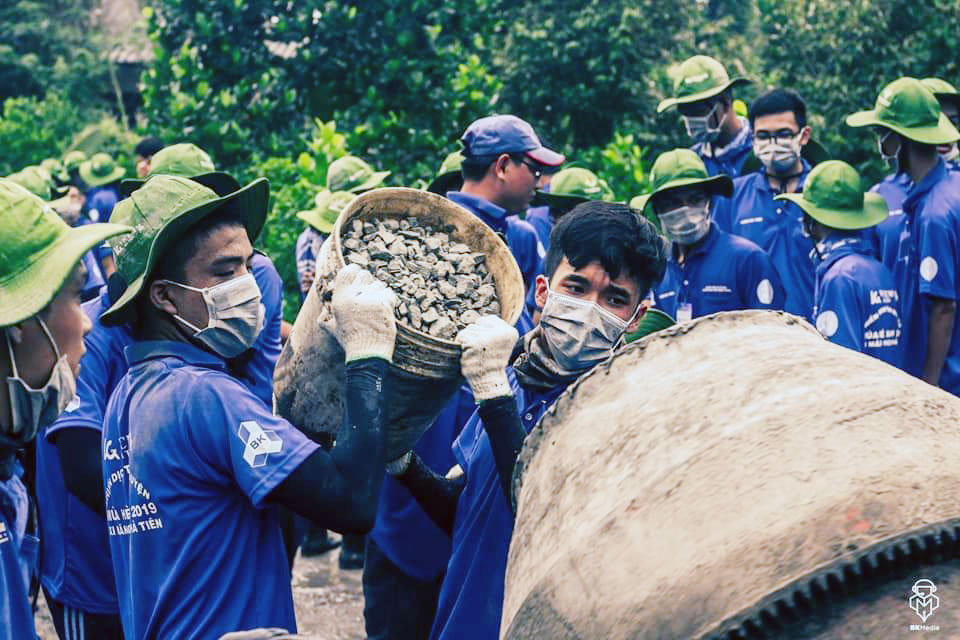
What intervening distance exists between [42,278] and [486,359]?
1075 millimetres

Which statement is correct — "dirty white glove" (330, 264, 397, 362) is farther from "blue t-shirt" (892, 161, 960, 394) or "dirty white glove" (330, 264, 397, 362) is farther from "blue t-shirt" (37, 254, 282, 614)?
"blue t-shirt" (892, 161, 960, 394)

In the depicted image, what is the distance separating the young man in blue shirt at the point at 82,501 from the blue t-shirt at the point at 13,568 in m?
1.34

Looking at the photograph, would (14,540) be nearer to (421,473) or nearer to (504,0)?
(421,473)

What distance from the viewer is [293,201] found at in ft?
29.8

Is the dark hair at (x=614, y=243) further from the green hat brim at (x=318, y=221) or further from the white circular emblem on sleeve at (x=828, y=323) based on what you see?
the green hat brim at (x=318, y=221)

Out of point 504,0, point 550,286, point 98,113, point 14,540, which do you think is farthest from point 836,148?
point 98,113

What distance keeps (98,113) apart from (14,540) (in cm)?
2069

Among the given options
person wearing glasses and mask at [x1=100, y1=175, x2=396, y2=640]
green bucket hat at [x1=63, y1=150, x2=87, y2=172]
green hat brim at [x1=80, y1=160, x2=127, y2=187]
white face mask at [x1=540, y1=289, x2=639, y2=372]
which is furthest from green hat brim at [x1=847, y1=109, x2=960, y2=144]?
green bucket hat at [x1=63, y1=150, x2=87, y2=172]

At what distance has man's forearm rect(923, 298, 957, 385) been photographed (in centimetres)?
578

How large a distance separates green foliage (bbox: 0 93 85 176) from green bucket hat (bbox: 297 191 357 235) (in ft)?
34.6

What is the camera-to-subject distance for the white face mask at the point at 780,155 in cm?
693

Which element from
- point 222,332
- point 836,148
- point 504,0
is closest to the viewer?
point 222,332
